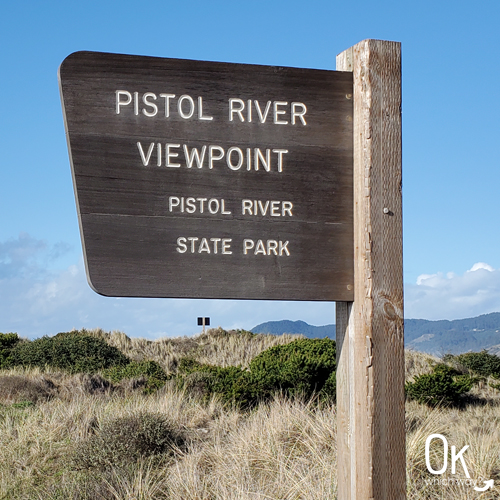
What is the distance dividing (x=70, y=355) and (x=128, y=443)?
10.4m

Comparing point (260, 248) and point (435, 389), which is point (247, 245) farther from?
point (435, 389)

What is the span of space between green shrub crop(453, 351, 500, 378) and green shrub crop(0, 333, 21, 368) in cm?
1382

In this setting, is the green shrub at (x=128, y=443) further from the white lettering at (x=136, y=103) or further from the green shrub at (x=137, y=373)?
the green shrub at (x=137, y=373)

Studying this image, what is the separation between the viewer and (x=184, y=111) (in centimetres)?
303

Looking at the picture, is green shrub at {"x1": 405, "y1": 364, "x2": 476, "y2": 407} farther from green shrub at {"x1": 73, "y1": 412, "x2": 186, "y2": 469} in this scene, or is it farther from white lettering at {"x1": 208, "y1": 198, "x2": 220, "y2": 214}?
white lettering at {"x1": 208, "y1": 198, "x2": 220, "y2": 214}

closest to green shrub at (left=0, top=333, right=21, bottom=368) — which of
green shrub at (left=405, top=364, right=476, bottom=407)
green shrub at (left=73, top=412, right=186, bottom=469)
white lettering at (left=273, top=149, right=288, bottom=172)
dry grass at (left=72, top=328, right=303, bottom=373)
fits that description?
dry grass at (left=72, top=328, right=303, bottom=373)

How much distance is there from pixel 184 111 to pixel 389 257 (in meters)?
1.27

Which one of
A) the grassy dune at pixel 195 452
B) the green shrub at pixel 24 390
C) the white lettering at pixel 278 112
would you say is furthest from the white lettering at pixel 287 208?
the green shrub at pixel 24 390

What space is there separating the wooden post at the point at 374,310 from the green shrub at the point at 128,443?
4296 millimetres

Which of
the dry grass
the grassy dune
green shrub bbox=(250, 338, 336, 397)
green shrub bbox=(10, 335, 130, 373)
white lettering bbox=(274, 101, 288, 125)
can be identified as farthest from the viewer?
the dry grass

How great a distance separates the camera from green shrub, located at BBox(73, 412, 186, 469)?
22.5ft

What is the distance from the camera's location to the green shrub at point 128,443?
6.85 metres

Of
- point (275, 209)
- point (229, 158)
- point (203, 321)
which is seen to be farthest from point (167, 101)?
point (203, 321)

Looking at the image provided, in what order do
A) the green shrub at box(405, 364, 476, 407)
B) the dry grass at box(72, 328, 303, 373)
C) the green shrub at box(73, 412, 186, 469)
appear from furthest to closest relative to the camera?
the dry grass at box(72, 328, 303, 373)
the green shrub at box(405, 364, 476, 407)
the green shrub at box(73, 412, 186, 469)
